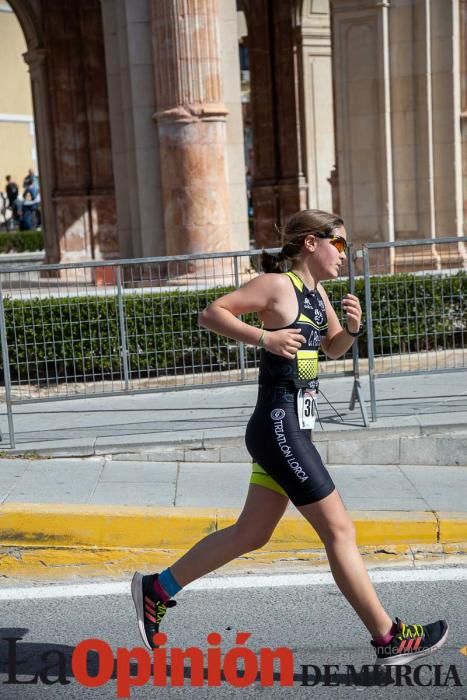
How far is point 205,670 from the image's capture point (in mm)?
4598

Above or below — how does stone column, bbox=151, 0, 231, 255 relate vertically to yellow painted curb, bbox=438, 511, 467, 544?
above

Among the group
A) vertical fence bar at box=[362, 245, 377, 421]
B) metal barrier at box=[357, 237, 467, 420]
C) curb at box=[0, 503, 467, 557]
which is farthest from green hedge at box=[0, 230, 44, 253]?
curb at box=[0, 503, 467, 557]

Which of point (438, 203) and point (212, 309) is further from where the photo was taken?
point (438, 203)

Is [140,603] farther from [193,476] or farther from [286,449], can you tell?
[193,476]

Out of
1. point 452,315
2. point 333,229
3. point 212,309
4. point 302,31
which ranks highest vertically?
point 302,31

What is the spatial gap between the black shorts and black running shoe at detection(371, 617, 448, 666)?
2.14 feet

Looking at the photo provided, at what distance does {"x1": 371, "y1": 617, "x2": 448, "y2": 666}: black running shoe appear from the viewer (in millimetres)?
4336

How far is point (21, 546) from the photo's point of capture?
6117 millimetres

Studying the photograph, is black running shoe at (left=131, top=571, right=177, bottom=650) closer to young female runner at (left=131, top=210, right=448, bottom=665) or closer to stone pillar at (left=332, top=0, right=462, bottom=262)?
young female runner at (left=131, top=210, right=448, bottom=665)

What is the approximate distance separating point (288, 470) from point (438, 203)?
10564mm

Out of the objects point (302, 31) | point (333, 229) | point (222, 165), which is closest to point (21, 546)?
point (333, 229)

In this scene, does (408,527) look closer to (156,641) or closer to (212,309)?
(156,641)

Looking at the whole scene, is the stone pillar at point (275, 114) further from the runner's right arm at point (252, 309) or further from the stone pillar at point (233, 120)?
the runner's right arm at point (252, 309)

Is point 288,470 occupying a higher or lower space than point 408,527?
higher
